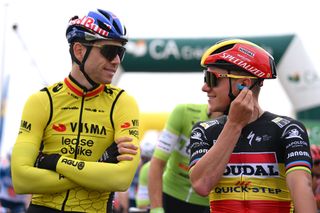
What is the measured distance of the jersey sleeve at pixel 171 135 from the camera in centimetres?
680

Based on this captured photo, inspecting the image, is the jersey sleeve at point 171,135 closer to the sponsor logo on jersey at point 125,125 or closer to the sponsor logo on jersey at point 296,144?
the sponsor logo on jersey at point 125,125

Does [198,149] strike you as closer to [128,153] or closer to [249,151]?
[249,151]

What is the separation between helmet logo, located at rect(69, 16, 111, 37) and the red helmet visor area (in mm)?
910

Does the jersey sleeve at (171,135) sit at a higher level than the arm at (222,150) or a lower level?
higher

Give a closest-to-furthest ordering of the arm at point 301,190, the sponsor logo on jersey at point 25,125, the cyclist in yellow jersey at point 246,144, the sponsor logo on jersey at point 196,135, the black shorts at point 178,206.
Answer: the arm at point 301,190 → the cyclist in yellow jersey at point 246,144 → the sponsor logo on jersey at point 196,135 → the sponsor logo on jersey at point 25,125 → the black shorts at point 178,206

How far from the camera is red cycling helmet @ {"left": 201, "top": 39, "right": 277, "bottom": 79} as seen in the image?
13.7ft

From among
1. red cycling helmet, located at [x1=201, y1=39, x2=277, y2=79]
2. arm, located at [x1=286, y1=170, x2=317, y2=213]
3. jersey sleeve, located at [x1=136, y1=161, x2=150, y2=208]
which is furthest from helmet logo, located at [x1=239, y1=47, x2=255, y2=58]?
jersey sleeve, located at [x1=136, y1=161, x2=150, y2=208]

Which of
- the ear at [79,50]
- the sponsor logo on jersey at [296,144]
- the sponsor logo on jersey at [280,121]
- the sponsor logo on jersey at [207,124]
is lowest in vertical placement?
the sponsor logo on jersey at [296,144]

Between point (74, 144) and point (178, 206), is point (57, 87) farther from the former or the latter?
point (178, 206)

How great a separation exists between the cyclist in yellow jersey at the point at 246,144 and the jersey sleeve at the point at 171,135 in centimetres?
248

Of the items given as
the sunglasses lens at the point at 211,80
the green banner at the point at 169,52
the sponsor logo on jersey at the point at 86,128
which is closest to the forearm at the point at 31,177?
the sponsor logo on jersey at the point at 86,128

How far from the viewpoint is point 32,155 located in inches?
184

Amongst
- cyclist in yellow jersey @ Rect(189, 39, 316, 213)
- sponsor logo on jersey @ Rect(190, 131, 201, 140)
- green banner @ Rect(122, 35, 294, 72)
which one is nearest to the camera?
cyclist in yellow jersey @ Rect(189, 39, 316, 213)

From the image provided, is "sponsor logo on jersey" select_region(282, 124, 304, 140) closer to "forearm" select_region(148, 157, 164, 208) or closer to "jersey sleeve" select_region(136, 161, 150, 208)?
"forearm" select_region(148, 157, 164, 208)
